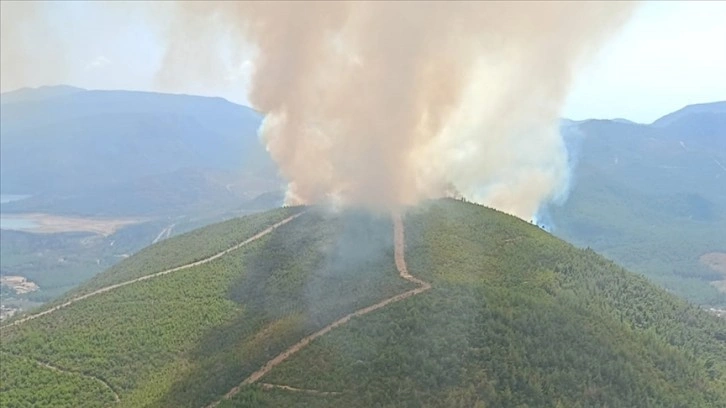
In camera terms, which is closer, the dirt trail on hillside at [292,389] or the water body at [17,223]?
the dirt trail on hillside at [292,389]

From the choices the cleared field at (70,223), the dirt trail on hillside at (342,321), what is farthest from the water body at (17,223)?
the dirt trail on hillside at (342,321)

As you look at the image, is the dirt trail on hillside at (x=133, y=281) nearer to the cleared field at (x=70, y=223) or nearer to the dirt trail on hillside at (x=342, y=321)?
the dirt trail on hillside at (x=342, y=321)

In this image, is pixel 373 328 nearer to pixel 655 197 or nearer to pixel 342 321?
pixel 342 321

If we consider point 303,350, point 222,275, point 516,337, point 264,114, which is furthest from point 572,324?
point 264,114

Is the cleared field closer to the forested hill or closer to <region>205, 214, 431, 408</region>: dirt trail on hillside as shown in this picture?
the forested hill

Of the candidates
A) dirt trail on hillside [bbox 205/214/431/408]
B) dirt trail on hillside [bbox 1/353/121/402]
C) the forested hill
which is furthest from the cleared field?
dirt trail on hillside [bbox 205/214/431/408]

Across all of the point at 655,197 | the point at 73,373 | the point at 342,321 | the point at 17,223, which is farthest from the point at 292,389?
the point at 17,223
